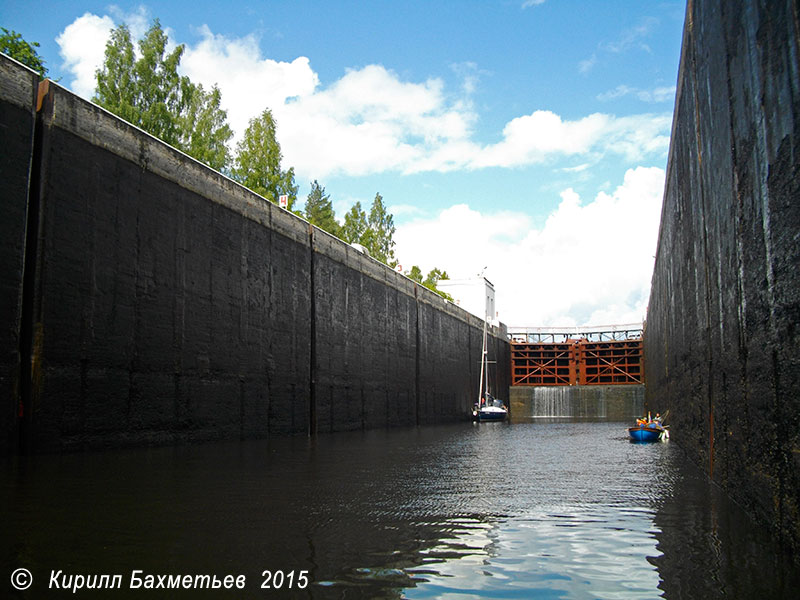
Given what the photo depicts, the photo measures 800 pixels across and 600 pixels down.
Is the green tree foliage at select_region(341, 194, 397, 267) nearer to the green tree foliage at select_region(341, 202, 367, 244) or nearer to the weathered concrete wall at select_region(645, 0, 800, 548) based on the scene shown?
the green tree foliage at select_region(341, 202, 367, 244)

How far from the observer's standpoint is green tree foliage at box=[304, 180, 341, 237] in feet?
181

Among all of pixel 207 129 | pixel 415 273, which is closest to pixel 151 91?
pixel 207 129

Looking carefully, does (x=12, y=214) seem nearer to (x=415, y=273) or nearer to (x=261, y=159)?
(x=261, y=159)

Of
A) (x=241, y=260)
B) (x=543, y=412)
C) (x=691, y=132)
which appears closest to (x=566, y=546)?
(x=691, y=132)

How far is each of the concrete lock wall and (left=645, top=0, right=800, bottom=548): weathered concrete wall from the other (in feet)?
28.1

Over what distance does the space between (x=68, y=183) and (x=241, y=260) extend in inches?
205

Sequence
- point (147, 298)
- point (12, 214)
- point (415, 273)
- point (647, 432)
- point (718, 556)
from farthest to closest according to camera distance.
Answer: point (415, 273) → point (647, 432) → point (147, 298) → point (12, 214) → point (718, 556)

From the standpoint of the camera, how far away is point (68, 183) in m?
11.0

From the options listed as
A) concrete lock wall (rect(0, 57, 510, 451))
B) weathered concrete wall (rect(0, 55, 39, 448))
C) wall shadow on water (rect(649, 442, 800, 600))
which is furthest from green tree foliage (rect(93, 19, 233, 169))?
wall shadow on water (rect(649, 442, 800, 600))

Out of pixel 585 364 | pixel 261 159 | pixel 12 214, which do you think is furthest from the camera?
pixel 585 364

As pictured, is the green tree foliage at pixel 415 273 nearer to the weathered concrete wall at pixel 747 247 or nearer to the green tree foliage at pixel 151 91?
the green tree foliage at pixel 151 91

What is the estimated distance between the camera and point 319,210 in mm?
58438

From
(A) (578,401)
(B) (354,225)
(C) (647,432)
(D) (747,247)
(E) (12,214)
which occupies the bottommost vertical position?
(A) (578,401)

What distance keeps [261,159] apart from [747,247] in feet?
108
